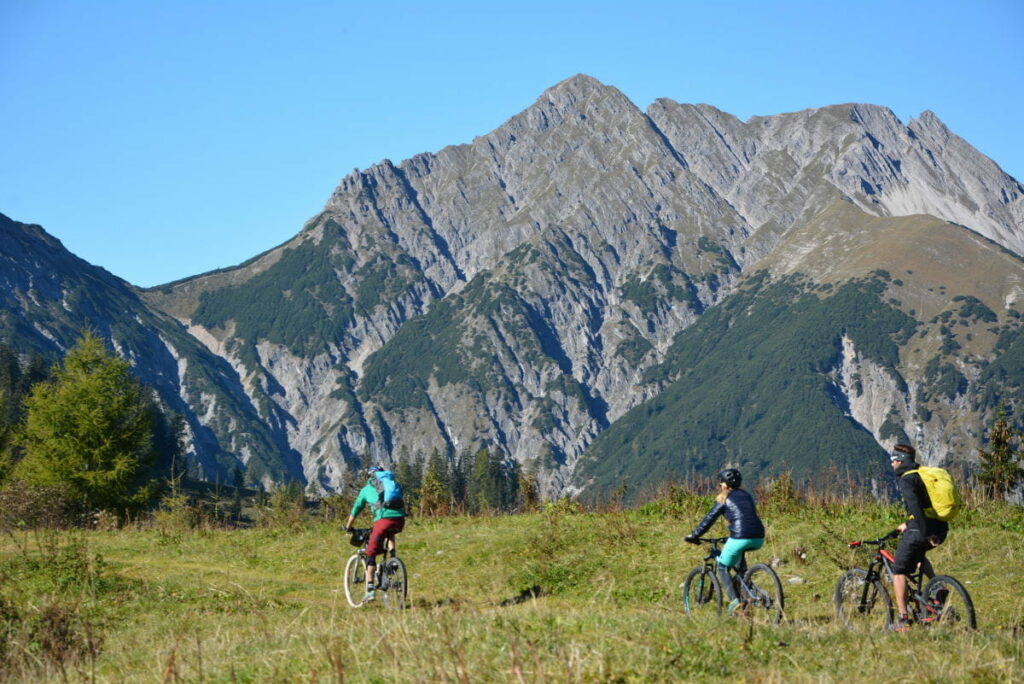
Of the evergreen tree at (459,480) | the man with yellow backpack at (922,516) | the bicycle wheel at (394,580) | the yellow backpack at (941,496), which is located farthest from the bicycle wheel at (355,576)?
the evergreen tree at (459,480)

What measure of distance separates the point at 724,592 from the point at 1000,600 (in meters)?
5.31

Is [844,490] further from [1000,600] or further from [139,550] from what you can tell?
[139,550]

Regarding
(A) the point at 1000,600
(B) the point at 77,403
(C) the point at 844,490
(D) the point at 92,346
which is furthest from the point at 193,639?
(D) the point at 92,346

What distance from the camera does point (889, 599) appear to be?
13.1 m

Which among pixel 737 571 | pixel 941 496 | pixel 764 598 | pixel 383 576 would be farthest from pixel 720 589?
pixel 383 576

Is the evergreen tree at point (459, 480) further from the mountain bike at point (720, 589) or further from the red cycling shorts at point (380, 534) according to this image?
the mountain bike at point (720, 589)

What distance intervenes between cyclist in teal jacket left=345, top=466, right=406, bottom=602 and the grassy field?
1.12 meters

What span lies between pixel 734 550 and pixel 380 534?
671cm

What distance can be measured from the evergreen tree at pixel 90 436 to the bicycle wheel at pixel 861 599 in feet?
110

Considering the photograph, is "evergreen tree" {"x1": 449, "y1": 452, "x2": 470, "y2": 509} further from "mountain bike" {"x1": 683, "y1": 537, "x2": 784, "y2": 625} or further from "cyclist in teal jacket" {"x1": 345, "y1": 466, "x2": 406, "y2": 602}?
"mountain bike" {"x1": 683, "y1": 537, "x2": 784, "y2": 625}

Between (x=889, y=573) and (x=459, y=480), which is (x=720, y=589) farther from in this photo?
(x=459, y=480)

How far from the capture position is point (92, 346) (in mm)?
43031

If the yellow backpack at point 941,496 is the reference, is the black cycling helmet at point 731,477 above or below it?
above

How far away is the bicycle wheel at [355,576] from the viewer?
1772 centimetres
